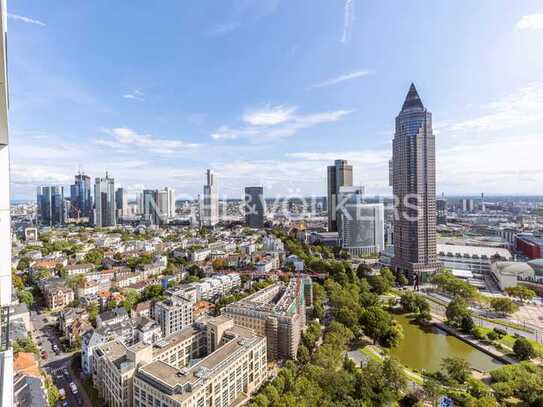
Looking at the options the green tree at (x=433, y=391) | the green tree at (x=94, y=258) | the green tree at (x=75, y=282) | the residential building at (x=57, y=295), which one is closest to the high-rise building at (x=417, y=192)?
the green tree at (x=433, y=391)

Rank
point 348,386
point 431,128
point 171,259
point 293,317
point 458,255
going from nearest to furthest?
point 348,386
point 293,317
point 431,128
point 458,255
point 171,259

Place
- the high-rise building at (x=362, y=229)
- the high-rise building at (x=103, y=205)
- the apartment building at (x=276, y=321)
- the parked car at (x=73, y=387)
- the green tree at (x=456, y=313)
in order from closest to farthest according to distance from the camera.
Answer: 1. the parked car at (x=73, y=387)
2. the apartment building at (x=276, y=321)
3. the green tree at (x=456, y=313)
4. the high-rise building at (x=362, y=229)
5. the high-rise building at (x=103, y=205)

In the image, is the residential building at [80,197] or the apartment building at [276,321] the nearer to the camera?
the apartment building at [276,321]

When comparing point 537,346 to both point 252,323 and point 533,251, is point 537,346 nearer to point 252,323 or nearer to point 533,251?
point 252,323

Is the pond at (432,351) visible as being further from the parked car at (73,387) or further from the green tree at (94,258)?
the green tree at (94,258)

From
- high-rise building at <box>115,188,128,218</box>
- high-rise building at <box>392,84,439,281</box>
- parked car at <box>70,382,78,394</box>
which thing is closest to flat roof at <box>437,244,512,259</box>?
high-rise building at <box>392,84,439,281</box>

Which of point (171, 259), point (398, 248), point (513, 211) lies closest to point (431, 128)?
point (398, 248)
